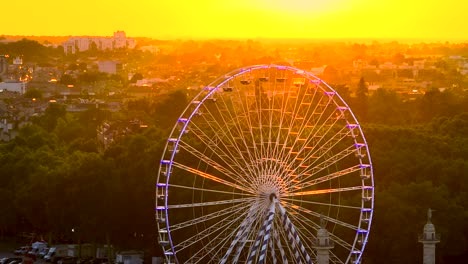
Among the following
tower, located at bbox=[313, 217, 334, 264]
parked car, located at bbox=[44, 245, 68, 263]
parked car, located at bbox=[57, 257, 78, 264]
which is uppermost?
tower, located at bbox=[313, 217, 334, 264]

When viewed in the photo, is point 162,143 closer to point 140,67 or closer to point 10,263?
point 10,263

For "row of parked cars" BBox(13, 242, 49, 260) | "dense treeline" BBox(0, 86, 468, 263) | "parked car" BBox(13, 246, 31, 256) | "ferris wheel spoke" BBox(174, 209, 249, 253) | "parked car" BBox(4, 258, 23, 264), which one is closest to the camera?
"ferris wheel spoke" BBox(174, 209, 249, 253)

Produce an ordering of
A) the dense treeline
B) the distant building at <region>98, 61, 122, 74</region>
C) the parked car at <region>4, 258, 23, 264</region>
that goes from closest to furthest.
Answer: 1. the dense treeline
2. the parked car at <region>4, 258, 23, 264</region>
3. the distant building at <region>98, 61, 122, 74</region>

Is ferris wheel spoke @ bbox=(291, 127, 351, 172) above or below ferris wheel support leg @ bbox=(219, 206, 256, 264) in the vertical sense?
above

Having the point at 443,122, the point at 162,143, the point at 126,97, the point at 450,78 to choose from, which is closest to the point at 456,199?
the point at 162,143

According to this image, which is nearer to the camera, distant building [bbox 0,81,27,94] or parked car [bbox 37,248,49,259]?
parked car [bbox 37,248,49,259]

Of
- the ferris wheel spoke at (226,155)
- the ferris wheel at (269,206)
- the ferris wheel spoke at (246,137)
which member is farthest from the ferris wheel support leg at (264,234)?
the ferris wheel spoke at (246,137)

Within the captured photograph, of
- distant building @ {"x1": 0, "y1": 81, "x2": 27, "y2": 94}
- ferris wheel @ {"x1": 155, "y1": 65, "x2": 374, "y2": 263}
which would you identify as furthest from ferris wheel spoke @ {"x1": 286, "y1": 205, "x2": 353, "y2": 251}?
distant building @ {"x1": 0, "y1": 81, "x2": 27, "y2": 94}

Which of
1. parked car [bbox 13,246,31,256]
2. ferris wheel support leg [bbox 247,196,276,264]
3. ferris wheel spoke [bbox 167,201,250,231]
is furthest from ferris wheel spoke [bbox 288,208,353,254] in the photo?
parked car [bbox 13,246,31,256]

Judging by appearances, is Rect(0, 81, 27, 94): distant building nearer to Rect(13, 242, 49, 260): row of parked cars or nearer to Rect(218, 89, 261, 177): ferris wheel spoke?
Rect(13, 242, 49, 260): row of parked cars
